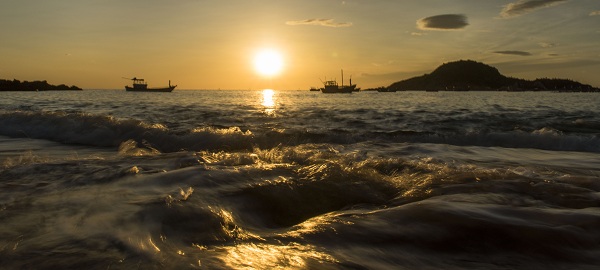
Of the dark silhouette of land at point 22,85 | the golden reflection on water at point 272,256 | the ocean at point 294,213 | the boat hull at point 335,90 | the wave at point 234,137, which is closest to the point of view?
the golden reflection on water at point 272,256

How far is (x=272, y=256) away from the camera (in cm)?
258

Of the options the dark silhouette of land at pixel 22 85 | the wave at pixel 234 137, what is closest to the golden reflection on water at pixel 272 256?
the wave at pixel 234 137

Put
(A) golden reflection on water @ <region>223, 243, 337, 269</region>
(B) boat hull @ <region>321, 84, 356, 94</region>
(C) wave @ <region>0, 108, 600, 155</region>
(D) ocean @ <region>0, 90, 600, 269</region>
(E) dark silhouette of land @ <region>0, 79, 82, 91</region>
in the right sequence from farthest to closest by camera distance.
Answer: (B) boat hull @ <region>321, 84, 356, 94</region>
(E) dark silhouette of land @ <region>0, 79, 82, 91</region>
(C) wave @ <region>0, 108, 600, 155</region>
(D) ocean @ <region>0, 90, 600, 269</region>
(A) golden reflection on water @ <region>223, 243, 337, 269</region>

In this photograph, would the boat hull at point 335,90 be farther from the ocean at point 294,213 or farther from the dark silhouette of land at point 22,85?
the ocean at point 294,213

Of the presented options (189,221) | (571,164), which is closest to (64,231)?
(189,221)

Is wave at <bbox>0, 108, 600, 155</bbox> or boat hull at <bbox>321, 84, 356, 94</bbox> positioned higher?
boat hull at <bbox>321, 84, 356, 94</bbox>

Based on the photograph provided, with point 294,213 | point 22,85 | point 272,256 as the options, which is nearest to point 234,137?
point 294,213

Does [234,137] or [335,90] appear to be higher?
[335,90]

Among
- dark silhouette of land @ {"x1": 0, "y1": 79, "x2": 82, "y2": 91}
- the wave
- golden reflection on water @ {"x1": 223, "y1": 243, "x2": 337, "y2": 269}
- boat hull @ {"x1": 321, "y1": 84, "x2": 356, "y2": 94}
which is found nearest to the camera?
golden reflection on water @ {"x1": 223, "y1": 243, "x2": 337, "y2": 269}

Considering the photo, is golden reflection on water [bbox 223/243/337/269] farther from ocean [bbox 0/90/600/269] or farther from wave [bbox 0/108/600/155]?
wave [bbox 0/108/600/155]

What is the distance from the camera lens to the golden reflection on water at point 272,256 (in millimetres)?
2414

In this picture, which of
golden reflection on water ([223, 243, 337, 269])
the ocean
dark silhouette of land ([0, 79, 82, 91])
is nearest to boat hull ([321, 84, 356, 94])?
→ dark silhouette of land ([0, 79, 82, 91])

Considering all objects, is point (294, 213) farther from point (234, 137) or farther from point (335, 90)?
point (335, 90)

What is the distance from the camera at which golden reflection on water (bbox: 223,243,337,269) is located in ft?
7.92
